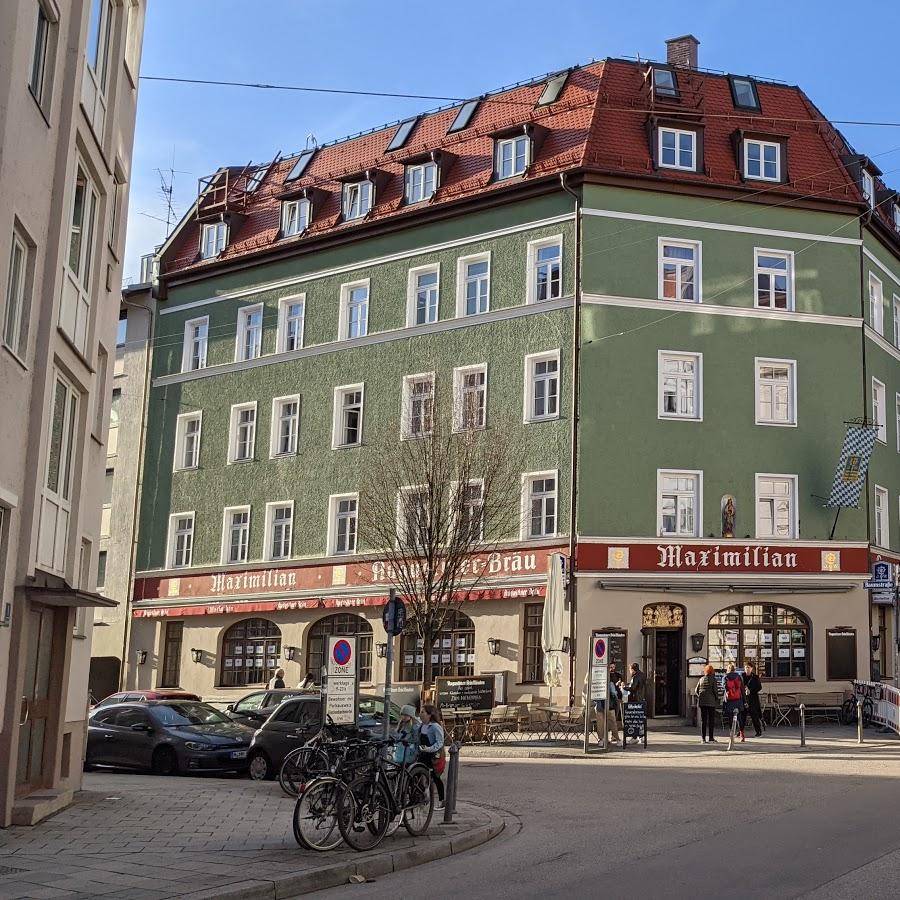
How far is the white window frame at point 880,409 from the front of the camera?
39.4 m

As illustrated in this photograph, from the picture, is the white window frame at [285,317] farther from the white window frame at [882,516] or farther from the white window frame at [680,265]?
the white window frame at [882,516]

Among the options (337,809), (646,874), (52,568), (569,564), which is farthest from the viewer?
(569,564)

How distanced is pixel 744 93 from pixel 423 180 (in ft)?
33.3

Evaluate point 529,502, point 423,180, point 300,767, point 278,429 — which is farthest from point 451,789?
point 423,180

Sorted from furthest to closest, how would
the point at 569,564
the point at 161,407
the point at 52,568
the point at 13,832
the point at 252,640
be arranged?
the point at 161,407 < the point at 252,640 < the point at 569,564 < the point at 52,568 < the point at 13,832

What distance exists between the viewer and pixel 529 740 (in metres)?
31.5

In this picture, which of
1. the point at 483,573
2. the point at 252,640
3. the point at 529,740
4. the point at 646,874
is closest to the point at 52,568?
the point at 646,874

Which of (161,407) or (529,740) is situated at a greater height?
(161,407)

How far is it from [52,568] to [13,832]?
3940 millimetres

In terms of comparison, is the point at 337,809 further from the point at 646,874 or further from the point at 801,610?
the point at 801,610

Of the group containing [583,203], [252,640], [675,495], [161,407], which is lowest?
[252,640]

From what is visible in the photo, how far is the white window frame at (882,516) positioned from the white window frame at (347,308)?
16.0m

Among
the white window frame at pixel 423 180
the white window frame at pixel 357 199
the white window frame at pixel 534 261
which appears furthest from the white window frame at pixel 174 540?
the white window frame at pixel 534 261

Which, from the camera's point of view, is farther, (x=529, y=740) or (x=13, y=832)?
(x=529, y=740)
